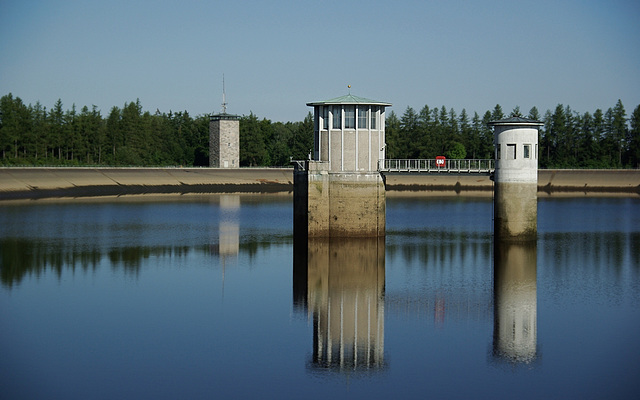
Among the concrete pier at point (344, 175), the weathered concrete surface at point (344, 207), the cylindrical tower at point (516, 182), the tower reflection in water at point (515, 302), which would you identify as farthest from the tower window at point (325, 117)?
the tower reflection in water at point (515, 302)

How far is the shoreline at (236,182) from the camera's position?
115062 millimetres

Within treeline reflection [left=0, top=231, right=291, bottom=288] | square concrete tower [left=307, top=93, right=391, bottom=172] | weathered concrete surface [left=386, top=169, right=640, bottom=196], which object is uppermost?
square concrete tower [left=307, top=93, right=391, bottom=172]

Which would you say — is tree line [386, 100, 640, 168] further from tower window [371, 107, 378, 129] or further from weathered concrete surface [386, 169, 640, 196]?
tower window [371, 107, 378, 129]

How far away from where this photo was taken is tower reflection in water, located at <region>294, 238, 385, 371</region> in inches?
1194

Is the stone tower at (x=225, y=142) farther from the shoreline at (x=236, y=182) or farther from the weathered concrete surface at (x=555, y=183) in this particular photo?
the weathered concrete surface at (x=555, y=183)

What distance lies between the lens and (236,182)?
436 ft

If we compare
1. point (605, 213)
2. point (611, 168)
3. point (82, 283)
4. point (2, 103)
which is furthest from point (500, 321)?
point (2, 103)

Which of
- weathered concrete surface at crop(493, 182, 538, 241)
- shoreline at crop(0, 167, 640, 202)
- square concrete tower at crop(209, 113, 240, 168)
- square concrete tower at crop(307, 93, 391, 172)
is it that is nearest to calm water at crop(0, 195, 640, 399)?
weathered concrete surface at crop(493, 182, 538, 241)

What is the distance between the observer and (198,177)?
131 meters

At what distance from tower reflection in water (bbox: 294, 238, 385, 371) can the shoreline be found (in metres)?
63.7

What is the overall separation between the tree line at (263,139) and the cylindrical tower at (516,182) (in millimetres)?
92942

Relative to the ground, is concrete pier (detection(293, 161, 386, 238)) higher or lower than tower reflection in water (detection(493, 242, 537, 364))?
higher

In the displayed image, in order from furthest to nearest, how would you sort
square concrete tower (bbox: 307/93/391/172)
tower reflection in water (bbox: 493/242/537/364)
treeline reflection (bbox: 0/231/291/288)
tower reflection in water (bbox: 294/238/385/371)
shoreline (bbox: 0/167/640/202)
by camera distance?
1. shoreline (bbox: 0/167/640/202)
2. square concrete tower (bbox: 307/93/391/172)
3. treeline reflection (bbox: 0/231/291/288)
4. tower reflection in water (bbox: 493/242/537/364)
5. tower reflection in water (bbox: 294/238/385/371)

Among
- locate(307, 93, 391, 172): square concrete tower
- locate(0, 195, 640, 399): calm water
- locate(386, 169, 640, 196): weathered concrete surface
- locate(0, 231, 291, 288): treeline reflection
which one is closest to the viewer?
locate(0, 195, 640, 399): calm water
